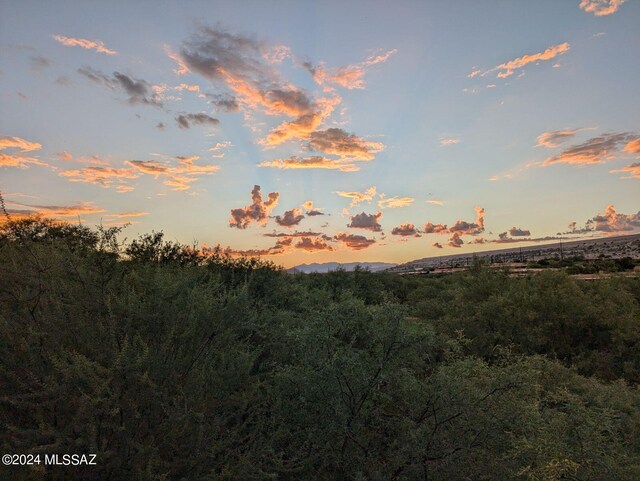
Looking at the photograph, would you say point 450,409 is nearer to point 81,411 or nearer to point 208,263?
point 81,411

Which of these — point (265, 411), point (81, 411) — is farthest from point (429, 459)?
point (81, 411)

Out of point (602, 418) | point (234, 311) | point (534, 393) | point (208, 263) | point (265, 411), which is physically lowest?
point (602, 418)

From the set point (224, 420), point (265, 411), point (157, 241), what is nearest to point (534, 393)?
point (265, 411)

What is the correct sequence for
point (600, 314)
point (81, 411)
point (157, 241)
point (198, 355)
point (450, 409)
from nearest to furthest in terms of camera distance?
point (81, 411)
point (198, 355)
point (450, 409)
point (157, 241)
point (600, 314)

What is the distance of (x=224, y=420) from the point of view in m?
6.83

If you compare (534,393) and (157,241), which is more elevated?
(157,241)

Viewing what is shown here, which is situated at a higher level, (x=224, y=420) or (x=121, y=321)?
(x=121, y=321)

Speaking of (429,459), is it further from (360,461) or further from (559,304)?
(559,304)

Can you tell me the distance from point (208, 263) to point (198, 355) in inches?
489

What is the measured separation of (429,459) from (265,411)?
125 inches

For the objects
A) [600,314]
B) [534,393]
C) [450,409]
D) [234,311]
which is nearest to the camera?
[450,409]

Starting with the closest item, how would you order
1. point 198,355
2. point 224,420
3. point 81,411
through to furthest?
point 81,411
point 224,420
point 198,355

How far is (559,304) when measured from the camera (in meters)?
22.9

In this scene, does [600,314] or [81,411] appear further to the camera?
[600,314]
